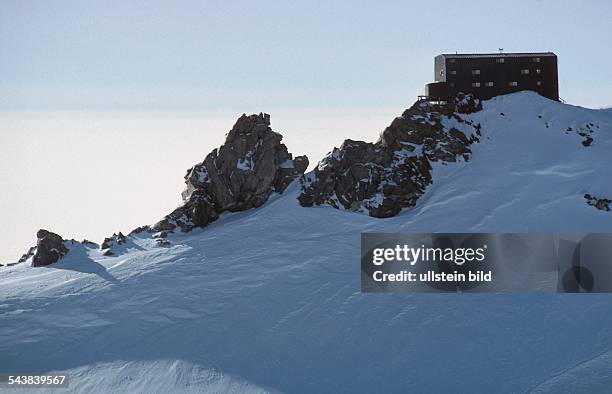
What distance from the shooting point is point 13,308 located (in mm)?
41031

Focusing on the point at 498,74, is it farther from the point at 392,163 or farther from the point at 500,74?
the point at 392,163

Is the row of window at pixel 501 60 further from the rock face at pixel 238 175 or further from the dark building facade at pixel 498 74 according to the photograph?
the rock face at pixel 238 175

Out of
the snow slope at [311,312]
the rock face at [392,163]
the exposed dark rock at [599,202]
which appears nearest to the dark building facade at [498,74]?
the rock face at [392,163]

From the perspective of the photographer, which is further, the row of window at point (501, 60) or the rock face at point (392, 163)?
the row of window at point (501, 60)

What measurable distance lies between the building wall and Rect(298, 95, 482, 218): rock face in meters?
10.2

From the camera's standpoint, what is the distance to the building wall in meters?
68.4

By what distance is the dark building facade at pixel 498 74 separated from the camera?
2694 inches

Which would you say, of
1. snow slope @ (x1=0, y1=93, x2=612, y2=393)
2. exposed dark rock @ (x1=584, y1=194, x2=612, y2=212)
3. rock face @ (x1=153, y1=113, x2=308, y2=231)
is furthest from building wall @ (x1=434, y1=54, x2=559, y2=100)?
exposed dark rock @ (x1=584, y1=194, x2=612, y2=212)

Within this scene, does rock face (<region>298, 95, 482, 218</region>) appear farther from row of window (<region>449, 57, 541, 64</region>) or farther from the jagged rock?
the jagged rock

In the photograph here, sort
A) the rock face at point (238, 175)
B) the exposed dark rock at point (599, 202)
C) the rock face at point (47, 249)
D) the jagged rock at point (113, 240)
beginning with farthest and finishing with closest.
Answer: the rock face at point (238, 175) → the jagged rock at point (113, 240) → the rock face at point (47, 249) → the exposed dark rock at point (599, 202)

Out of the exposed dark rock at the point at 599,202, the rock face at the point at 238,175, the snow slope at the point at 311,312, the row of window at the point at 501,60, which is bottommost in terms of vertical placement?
the snow slope at the point at 311,312

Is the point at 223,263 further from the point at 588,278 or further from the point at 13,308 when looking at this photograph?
the point at 588,278

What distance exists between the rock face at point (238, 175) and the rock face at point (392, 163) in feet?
9.60

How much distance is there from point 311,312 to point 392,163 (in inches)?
819
